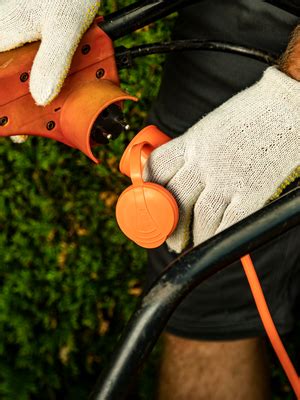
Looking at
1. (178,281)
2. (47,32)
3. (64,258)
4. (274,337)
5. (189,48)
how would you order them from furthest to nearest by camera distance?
(64,258) < (189,48) < (47,32) < (274,337) < (178,281)

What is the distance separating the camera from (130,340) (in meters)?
0.69

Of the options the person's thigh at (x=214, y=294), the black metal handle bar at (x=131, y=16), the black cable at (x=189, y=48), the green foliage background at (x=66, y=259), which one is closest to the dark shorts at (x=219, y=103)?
the person's thigh at (x=214, y=294)

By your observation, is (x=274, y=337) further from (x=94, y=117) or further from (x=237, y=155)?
(x=94, y=117)

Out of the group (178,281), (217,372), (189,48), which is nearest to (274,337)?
(178,281)

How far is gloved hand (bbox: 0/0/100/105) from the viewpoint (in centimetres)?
103

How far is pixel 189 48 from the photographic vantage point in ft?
3.96

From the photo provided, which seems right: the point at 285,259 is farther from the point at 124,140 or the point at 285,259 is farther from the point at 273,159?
the point at 124,140

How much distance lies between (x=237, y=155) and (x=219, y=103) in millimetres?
565

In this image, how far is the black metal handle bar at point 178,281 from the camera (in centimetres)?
68

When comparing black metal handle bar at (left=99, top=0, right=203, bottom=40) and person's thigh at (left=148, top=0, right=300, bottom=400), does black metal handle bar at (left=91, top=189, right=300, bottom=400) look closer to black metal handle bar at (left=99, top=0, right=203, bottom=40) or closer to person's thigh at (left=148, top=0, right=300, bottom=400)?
black metal handle bar at (left=99, top=0, right=203, bottom=40)

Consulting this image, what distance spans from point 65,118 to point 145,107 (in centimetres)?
139

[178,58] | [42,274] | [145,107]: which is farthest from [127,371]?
[145,107]

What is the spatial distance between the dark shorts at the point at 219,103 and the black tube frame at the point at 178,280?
83cm

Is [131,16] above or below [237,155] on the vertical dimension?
above
